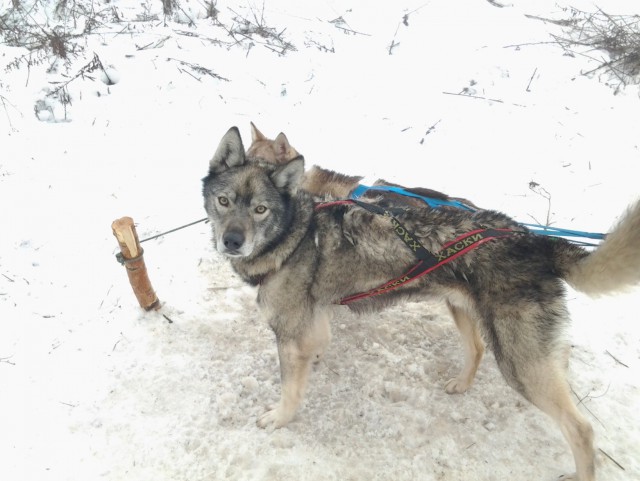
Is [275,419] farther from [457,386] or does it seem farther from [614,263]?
[614,263]

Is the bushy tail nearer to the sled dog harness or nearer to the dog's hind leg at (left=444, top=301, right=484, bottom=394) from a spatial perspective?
the sled dog harness

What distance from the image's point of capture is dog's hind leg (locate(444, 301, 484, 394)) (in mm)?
3721

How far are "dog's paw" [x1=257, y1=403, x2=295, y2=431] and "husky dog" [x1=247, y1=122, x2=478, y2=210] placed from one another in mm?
1907

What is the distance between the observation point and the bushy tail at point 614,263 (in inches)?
99.0

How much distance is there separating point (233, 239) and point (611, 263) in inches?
87.4

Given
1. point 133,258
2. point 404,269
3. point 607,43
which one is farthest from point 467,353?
point 607,43

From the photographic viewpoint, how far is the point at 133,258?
3.82 meters

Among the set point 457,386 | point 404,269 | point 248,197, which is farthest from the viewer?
point 457,386

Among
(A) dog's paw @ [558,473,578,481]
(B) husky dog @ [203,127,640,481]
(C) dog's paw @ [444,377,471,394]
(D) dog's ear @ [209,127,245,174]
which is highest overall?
(D) dog's ear @ [209,127,245,174]

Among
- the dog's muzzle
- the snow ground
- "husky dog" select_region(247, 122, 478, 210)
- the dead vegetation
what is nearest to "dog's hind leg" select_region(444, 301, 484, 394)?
the snow ground

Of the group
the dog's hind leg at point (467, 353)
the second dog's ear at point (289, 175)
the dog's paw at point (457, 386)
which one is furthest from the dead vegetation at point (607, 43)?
the second dog's ear at point (289, 175)

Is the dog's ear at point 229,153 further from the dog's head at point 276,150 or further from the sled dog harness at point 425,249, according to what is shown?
the dog's head at point 276,150

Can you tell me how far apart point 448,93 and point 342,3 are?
133 inches

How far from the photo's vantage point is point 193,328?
416 cm
